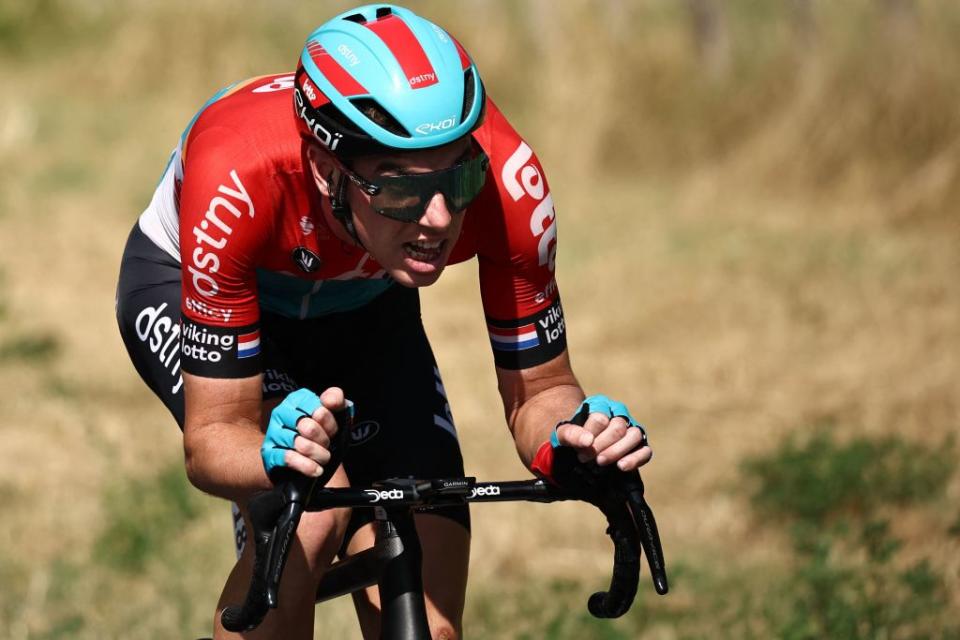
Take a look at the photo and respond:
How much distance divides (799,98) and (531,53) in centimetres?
340

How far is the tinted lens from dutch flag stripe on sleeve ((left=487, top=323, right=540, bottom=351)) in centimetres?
54

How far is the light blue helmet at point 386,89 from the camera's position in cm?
316

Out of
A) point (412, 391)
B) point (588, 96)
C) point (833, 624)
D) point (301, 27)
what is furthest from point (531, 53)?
point (412, 391)

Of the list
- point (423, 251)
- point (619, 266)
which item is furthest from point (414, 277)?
point (619, 266)

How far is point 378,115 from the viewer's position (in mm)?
3197

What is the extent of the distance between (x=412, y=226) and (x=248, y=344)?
0.50m

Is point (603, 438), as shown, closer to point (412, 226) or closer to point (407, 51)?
point (412, 226)

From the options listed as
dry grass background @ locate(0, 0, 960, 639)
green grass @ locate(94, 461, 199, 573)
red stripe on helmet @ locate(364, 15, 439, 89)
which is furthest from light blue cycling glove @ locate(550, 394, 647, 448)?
green grass @ locate(94, 461, 199, 573)

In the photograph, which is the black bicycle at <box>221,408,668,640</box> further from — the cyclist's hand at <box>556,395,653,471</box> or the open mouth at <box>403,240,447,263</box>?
the open mouth at <box>403,240,447,263</box>

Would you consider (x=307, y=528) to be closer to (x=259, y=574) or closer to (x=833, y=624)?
(x=259, y=574)

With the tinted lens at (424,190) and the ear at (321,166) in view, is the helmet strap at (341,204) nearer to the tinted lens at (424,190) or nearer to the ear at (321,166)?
the ear at (321,166)

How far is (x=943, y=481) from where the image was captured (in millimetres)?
6469

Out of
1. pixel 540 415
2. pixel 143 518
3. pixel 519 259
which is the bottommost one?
pixel 143 518

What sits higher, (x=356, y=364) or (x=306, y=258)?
(x=306, y=258)
